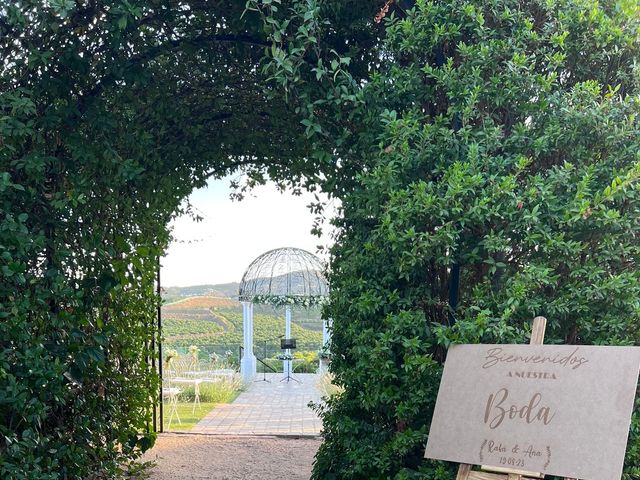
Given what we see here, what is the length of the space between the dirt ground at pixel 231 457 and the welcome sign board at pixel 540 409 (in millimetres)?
2771

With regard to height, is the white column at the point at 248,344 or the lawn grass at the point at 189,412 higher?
the white column at the point at 248,344

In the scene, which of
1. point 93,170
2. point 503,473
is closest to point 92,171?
point 93,170

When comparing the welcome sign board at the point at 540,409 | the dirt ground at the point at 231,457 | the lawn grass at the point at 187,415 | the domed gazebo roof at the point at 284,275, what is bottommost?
the lawn grass at the point at 187,415

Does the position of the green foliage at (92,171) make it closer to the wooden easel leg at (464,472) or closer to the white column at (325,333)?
the white column at (325,333)

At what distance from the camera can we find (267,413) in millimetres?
7547

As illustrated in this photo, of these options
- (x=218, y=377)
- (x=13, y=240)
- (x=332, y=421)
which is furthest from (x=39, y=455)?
(x=218, y=377)

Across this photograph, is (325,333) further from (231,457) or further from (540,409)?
→ (540,409)

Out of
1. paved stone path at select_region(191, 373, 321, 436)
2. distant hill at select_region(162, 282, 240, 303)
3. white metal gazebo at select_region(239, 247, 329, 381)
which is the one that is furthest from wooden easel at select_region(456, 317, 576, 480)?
distant hill at select_region(162, 282, 240, 303)

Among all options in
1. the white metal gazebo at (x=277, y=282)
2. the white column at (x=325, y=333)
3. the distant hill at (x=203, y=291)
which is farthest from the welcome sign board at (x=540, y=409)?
the distant hill at (x=203, y=291)

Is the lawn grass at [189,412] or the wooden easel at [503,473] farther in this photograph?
the lawn grass at [189,412]

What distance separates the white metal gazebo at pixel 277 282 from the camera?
410 inches

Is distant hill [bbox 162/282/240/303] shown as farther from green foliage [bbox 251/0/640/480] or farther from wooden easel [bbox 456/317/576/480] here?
wooden easel [bbox 456/317/576/480]

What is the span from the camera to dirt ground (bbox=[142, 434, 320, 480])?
458 centimetres

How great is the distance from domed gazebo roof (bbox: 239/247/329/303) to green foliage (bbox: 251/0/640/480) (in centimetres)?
796
